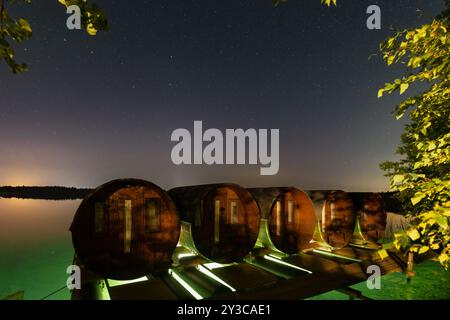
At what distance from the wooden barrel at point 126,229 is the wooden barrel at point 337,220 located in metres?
4.71

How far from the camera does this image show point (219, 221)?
583cm

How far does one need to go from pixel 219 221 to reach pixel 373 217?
227 inches

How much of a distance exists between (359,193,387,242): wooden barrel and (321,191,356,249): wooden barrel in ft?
3.32

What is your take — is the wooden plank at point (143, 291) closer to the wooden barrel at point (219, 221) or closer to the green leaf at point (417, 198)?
the wooden barrel at point (219, 221)

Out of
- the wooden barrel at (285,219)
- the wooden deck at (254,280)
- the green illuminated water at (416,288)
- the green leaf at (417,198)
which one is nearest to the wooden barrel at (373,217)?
the wooden deck at (254,280)

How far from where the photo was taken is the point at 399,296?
29.2 feet

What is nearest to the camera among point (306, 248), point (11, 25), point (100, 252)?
point (11, 25)

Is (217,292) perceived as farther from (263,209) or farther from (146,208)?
(263,209)

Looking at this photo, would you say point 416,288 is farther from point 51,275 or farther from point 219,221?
point 51,275

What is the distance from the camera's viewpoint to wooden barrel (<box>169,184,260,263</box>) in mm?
5270

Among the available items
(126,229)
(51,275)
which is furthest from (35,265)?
(126,229)
